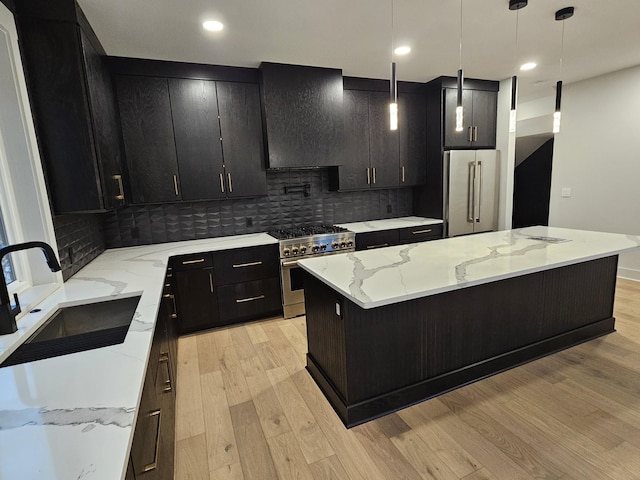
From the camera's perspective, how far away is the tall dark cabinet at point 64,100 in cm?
193

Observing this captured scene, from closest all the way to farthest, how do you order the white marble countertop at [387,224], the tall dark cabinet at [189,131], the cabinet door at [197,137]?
1. the tall dark cabinet at [189,131]
2. the cabinet door at [197,137]
3. the white marble countertop at [387,224]

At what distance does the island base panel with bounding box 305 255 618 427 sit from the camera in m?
1.97

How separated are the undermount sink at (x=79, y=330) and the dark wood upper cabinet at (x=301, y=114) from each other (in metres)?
2.06

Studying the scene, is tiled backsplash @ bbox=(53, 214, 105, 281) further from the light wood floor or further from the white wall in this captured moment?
the white wall

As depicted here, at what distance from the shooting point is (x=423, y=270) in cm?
198

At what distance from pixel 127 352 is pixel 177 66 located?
2.82 m

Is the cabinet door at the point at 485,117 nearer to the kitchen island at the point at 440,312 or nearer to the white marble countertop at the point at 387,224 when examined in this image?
the white marble countertop at the point at 387,224

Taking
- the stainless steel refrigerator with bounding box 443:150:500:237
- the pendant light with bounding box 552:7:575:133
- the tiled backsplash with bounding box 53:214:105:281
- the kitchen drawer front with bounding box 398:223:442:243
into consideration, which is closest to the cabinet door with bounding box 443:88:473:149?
the stainless steel refrigerator with bounding box 443:150:500:237

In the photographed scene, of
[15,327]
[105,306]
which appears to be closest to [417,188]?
[105,306]

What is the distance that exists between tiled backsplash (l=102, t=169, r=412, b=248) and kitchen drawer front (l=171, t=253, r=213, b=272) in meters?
0.59

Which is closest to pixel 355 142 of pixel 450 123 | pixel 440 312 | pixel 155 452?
pixel 450 123

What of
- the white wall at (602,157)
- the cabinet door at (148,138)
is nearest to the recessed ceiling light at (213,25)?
the cabinet door at (148,138)

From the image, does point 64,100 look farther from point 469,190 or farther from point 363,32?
point 469,190

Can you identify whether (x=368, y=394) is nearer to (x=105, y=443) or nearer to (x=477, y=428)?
(x=477, y=428)
